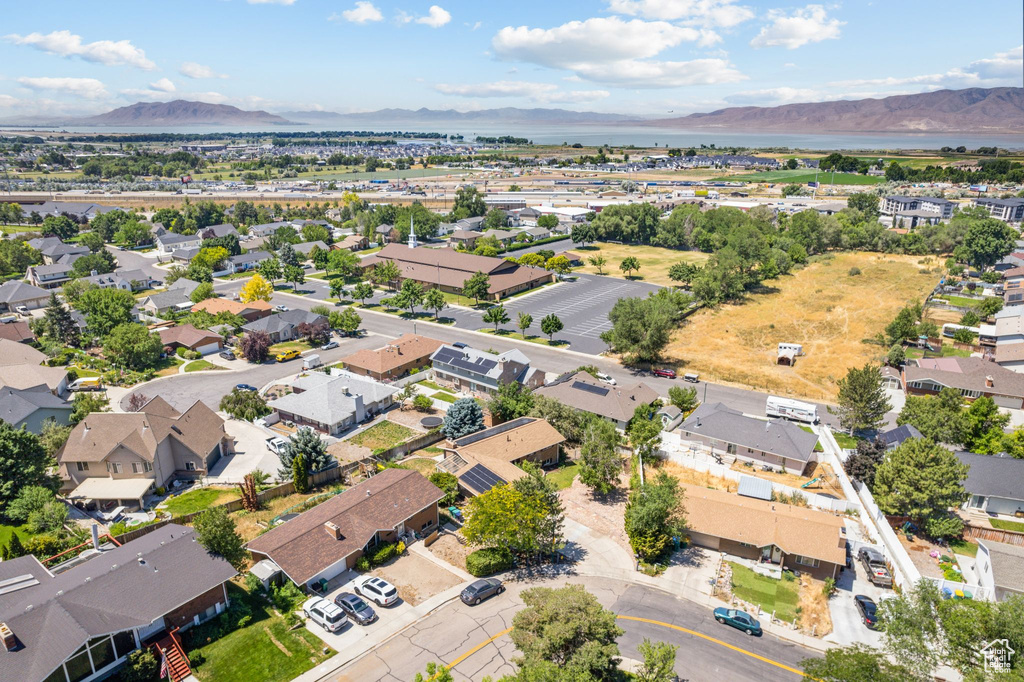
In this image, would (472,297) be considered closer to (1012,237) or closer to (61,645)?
(61,645)

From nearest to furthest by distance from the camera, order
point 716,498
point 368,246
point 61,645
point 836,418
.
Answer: point 61,645 → point 716,498 → point 836,418 → point 368,246

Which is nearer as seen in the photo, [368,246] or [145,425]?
[145,425]

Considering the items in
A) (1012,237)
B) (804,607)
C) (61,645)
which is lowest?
(804,607)

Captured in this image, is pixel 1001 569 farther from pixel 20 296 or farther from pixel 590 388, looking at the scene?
pixel 20 296

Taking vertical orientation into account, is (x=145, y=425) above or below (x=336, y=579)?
above

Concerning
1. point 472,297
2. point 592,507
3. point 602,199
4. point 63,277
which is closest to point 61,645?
point 592,507

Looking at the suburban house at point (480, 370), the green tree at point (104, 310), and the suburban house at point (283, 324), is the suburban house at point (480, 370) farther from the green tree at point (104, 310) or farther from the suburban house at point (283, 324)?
the green tree at point (104, 310)

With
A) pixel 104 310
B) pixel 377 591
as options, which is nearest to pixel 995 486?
pixel 377 591
